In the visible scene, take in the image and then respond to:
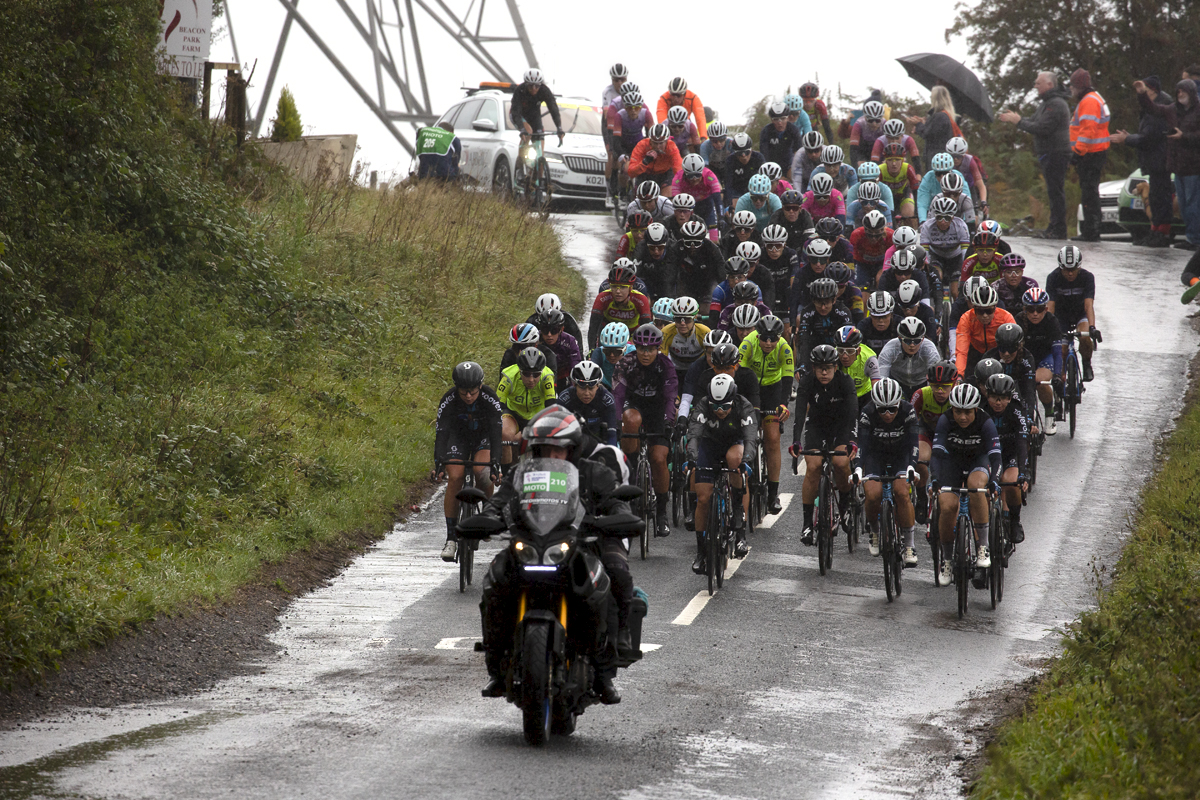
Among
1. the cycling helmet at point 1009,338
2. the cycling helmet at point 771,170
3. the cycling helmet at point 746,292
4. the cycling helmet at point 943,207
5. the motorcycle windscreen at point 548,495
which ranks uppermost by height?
the cycling helmet at point 771,170

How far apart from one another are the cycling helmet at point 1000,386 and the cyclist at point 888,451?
719 mm

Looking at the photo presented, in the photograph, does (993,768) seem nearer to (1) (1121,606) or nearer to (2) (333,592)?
(1) (1121,606)

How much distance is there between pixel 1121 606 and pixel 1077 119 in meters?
18.0

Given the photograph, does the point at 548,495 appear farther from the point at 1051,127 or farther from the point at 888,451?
the point at 1051,127

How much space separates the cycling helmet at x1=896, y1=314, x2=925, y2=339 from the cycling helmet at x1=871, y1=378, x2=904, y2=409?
1792mm

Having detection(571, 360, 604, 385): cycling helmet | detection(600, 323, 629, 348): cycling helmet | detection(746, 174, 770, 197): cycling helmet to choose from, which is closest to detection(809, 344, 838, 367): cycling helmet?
detection(600, 323, 629, 348): cycling helmet

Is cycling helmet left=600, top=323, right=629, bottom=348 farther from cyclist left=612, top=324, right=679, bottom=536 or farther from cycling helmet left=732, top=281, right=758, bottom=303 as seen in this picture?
cycling helmet left=732, top=281, right=758, bottom=303

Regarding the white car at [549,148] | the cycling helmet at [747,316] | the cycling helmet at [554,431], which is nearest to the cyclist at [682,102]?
the white car at [549,148]

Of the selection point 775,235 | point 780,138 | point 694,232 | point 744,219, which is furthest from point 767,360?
point 780,138

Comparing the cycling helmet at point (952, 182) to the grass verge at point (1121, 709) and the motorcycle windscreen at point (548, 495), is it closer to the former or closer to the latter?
the grass verge at point (1121, 709)

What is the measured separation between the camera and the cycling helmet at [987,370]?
14.2m

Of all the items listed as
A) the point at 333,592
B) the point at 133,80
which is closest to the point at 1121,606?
the point at 333,592

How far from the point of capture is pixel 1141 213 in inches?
1144

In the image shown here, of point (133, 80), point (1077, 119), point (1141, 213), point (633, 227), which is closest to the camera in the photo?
point (133, 80)
